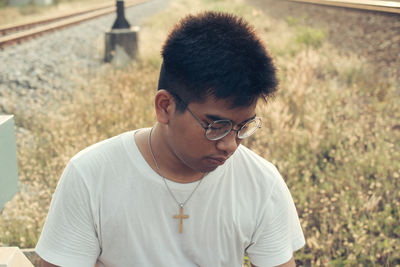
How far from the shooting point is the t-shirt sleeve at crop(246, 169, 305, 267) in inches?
73.3

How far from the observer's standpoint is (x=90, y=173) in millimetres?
A: 1730

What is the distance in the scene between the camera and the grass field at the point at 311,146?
330 centimetres

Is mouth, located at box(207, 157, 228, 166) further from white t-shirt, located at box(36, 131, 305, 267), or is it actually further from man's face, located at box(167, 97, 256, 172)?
white t-shirt, located at box(36, 131, 305, 267)

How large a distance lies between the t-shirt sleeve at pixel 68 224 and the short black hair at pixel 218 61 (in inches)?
19.6

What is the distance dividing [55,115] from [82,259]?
4.07 meters

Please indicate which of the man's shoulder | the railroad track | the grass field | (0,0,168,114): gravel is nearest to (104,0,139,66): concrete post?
(0,0,168,114): gravel

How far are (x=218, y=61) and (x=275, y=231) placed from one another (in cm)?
78

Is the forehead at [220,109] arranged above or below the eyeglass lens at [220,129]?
above

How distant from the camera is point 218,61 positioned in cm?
157

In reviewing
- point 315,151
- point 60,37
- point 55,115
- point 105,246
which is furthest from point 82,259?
point 60,37

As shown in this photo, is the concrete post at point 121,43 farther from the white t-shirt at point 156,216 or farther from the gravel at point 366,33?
the white t-shirt at point 156,216

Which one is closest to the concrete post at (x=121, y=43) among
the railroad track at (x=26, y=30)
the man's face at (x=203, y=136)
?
the railroad track at (x=26, y=30)

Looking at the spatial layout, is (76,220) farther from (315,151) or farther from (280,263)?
(315,151)

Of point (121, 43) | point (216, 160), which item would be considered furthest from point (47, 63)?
point (216, 160)
